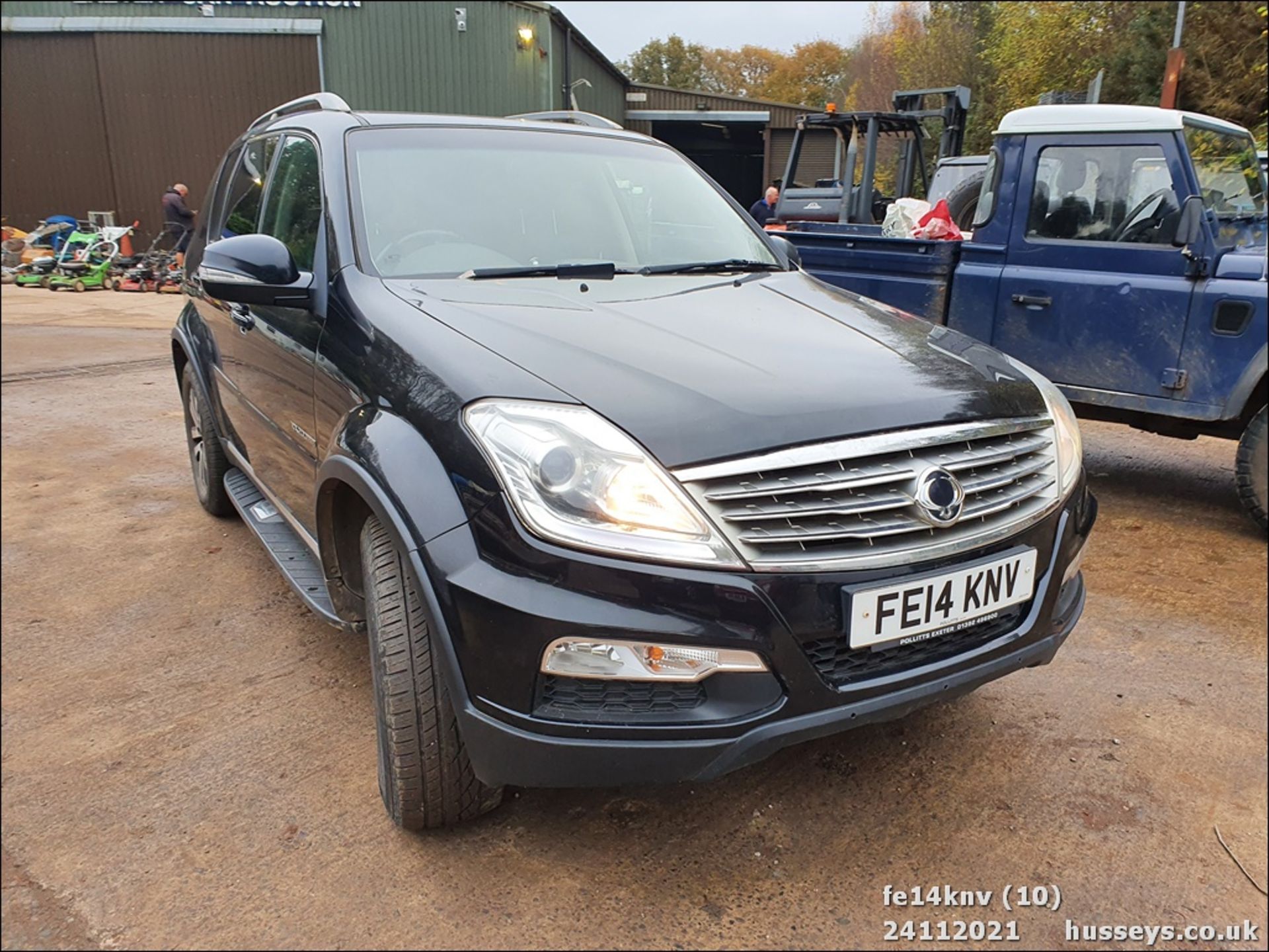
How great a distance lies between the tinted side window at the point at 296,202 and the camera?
8.89ft

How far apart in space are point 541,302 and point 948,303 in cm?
317

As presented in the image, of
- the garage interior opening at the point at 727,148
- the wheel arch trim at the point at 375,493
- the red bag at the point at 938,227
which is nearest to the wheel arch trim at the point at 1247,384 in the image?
the red bag at the point at 938,227

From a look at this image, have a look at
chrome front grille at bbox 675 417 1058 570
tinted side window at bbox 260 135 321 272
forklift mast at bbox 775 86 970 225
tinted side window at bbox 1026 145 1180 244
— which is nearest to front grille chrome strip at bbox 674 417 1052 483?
chrome front grille at bbox 675 417 1058 570

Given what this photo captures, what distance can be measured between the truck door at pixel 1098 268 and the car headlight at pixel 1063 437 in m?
2.13

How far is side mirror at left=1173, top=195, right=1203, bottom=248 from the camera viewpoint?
13.0 ft

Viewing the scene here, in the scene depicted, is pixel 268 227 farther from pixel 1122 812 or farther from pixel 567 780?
pixel 1122 812

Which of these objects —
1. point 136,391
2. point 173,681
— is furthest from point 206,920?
point 136,391

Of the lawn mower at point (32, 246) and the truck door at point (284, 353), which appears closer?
the truck door at point (284, 353)

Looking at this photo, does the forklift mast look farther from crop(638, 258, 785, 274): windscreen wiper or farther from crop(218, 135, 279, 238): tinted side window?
crop(218, 135, 279, 238): tinted side window

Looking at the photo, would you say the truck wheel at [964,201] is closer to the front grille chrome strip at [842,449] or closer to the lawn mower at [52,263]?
the front grille chrome strip at [842,449]

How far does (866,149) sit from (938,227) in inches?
190

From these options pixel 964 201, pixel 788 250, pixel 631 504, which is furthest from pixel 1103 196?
pixel 631 504

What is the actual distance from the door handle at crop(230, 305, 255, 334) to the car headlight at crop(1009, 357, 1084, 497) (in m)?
2.39

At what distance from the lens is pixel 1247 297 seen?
3.86 meters
